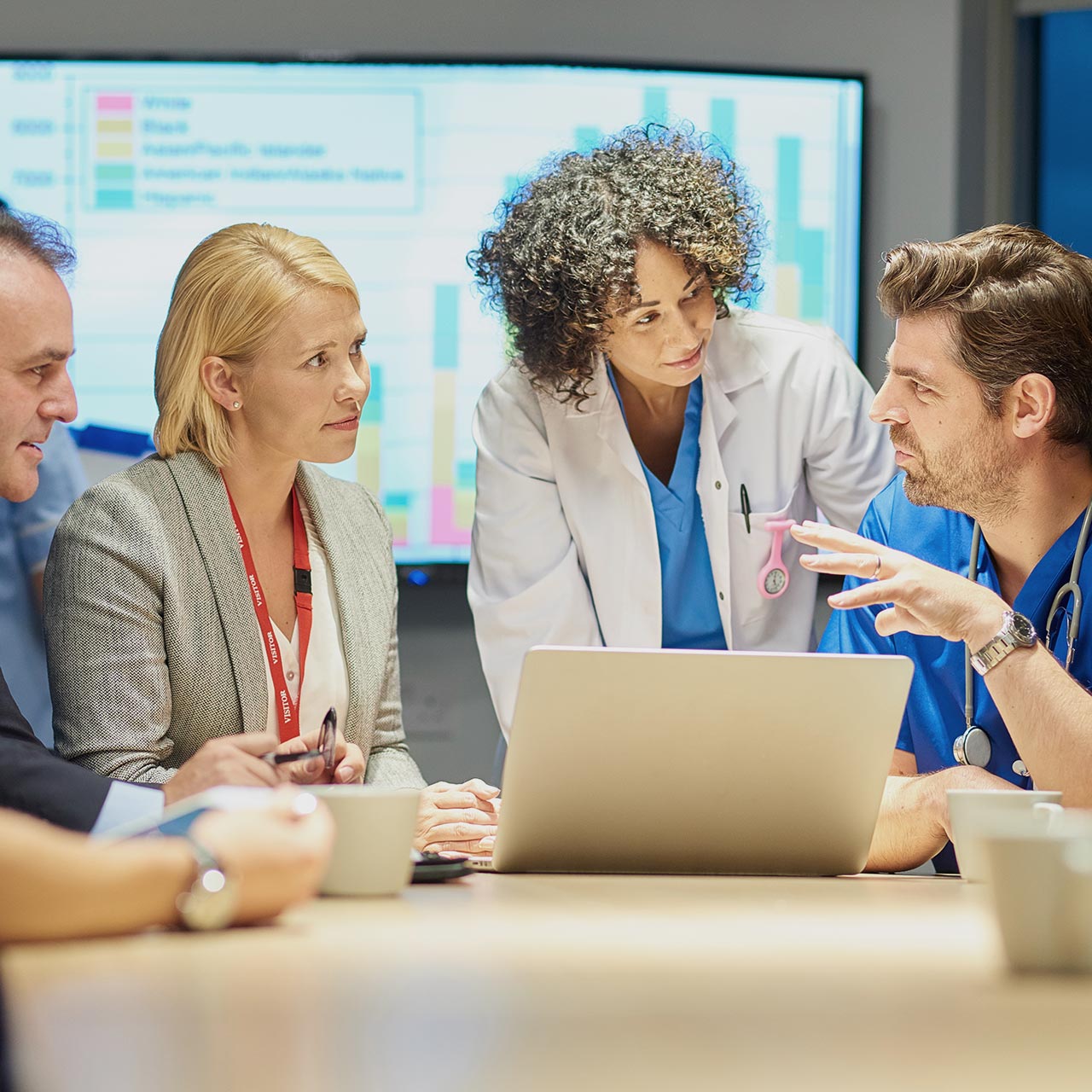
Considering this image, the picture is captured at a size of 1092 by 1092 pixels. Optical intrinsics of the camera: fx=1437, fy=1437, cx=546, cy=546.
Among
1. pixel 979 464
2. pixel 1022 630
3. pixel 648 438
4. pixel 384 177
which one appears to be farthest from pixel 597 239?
pixel 384 177

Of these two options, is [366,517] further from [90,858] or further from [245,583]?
[90,858]

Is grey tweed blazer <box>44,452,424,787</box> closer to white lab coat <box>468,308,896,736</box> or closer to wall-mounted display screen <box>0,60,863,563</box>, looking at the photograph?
white lab coat <box>468,308,896,736</box>

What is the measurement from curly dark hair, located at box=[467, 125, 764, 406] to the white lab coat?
0.30ft

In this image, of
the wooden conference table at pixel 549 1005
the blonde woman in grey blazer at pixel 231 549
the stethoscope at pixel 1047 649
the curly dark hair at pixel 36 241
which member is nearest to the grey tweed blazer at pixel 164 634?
the blonde woman in grey blazer at pixel 231 549

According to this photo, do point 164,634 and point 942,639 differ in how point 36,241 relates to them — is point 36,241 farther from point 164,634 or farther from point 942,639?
point 942,639

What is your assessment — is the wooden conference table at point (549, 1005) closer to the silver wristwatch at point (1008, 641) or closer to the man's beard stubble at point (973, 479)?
the silver wristwatch at point (1008, 641)

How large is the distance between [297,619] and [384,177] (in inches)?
66.8

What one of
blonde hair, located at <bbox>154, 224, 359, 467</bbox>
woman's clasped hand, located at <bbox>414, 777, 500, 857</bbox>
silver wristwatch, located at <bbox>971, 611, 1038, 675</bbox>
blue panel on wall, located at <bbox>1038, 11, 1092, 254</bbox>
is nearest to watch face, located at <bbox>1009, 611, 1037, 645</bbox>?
silver wristwatch, located at <bbox>971, 611, 1038, 675</bbox>

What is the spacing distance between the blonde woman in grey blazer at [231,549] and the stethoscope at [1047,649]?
0.79 metres

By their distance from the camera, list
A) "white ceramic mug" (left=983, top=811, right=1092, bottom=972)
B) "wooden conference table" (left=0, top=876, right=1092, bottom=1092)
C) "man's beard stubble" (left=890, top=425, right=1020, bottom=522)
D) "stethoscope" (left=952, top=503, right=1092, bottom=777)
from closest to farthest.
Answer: "wooden conference table" (left=0, top=876, right=1092, bottom=1092) → "white ceramic mug" (left=983, top=811, right=1092, bottom=972) → "stethoscope" (left=952, top=503, right=1092, bottom=777) → "man's beard stubble" (left=890, top=425, right=1020, bottom=522)

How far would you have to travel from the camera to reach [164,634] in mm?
2010

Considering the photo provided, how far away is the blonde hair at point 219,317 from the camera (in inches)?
85.8

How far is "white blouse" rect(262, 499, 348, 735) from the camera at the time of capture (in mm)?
2125

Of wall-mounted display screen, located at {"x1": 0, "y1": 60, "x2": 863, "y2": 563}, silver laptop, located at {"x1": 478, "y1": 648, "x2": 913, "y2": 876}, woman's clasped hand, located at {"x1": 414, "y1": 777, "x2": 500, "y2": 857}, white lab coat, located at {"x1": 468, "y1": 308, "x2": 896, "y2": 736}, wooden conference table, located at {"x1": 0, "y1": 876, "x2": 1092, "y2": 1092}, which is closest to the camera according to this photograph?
wooden conference table, located at {"x1": 0, "y1": 876, "x2": 1092, "y2": 1092}
